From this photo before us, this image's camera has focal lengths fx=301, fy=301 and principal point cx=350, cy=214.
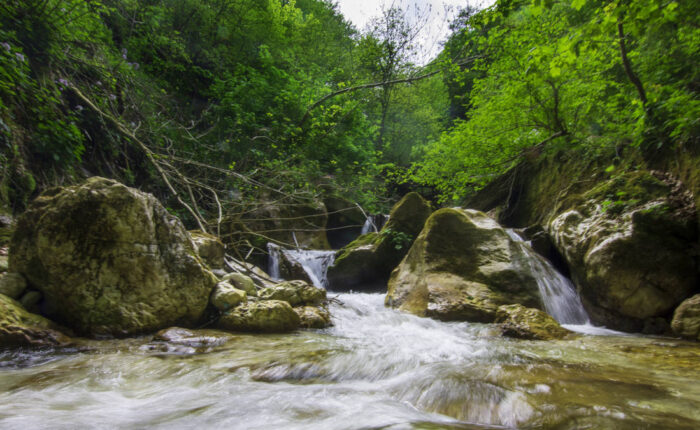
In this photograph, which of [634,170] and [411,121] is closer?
[634,170]

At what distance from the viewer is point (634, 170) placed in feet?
17.2

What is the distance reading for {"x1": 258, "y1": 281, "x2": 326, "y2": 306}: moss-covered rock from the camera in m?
4.54

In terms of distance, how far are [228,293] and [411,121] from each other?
60.7ft

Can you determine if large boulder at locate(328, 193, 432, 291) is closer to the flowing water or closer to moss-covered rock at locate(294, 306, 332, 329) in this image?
moss-covered rock at locate(294, 306, 332, 329)

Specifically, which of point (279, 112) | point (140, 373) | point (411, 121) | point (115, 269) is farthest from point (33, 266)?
point (411, 121)

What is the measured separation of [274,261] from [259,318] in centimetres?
484

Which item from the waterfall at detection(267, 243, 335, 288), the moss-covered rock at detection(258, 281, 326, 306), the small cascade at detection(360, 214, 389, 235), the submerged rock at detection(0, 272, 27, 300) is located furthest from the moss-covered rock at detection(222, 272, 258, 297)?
the small cascade at detection(360, 214, 389, 235)

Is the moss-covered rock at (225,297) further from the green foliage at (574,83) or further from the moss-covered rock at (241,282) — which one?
the green foliage at (574,83)

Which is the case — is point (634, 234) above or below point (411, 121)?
below

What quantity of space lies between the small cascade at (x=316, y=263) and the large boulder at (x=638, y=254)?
18.6 ft

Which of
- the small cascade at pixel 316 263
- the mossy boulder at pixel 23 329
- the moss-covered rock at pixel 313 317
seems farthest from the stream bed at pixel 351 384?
the small cascade at pixel 316 263

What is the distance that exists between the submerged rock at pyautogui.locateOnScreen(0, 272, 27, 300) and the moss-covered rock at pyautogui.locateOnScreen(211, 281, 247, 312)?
178 cm

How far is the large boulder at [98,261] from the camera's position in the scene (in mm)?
3006

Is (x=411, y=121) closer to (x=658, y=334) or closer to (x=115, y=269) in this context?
(x=658, y=334)
